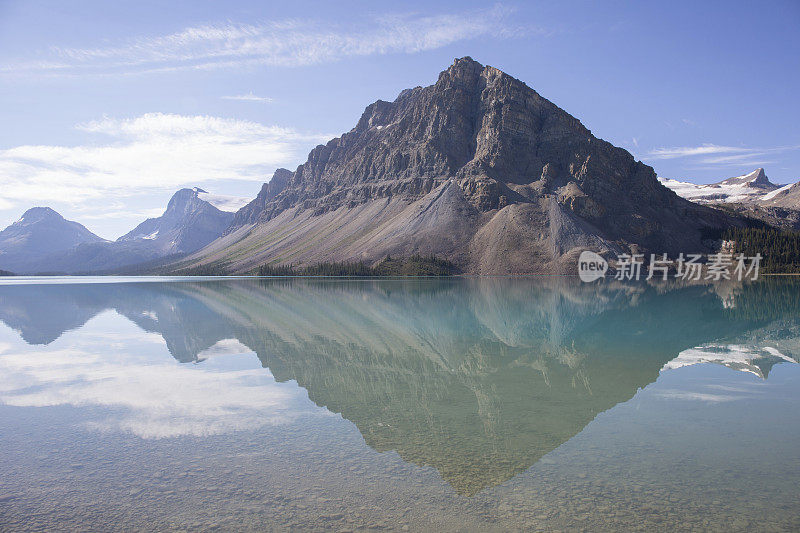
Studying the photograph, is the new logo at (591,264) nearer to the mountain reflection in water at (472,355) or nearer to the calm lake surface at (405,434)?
the mountain reflection in water at (472,355)

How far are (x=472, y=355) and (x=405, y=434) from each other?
12.7 meters

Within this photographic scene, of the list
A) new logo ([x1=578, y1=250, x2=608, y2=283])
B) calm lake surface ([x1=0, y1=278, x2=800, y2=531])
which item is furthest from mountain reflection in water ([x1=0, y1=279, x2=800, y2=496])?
new logo ([x1=578, y1=250, x2=608, y2=283])

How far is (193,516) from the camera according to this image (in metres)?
9.53

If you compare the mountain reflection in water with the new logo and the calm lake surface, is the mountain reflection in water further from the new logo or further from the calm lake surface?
the new logo

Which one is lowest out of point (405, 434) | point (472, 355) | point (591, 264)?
point (405, 434)

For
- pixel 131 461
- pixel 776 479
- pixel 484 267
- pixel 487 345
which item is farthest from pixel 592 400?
pixel 484 267

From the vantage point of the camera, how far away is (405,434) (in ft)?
45.8

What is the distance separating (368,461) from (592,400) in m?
9.57

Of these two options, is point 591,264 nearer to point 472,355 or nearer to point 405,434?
point 472,355

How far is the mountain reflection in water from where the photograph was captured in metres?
13.9

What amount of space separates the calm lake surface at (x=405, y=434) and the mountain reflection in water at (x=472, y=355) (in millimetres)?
158

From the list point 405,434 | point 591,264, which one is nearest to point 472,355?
point 405,434

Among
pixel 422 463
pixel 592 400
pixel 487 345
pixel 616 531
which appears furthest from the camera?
pixel 487 345

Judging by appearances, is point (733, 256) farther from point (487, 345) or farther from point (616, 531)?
point (616, 531)
